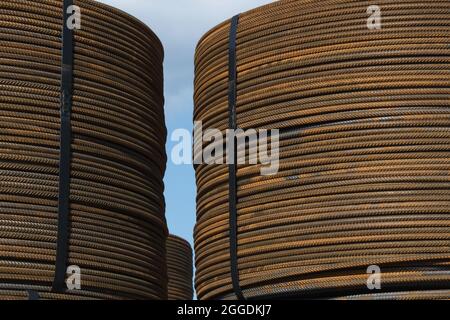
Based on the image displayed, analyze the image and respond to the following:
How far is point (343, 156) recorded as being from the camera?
706 centimetres

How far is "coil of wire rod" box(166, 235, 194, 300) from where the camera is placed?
1406cm

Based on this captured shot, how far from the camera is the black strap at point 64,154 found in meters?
6.99

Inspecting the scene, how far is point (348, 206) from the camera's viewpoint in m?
6.97

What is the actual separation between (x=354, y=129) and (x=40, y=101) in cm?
225

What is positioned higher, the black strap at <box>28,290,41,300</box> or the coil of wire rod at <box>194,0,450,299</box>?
the coil of wire rod at <box>194,0,450,299</box>

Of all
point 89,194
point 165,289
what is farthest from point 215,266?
point 89,194

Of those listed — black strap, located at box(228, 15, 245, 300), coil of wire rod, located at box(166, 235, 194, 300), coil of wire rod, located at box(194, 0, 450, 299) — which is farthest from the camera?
coil of wire rod, located at box(166, 235, 194, 300)

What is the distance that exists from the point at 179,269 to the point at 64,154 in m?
7.32

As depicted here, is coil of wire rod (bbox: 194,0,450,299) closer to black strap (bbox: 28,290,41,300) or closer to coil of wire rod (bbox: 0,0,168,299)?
coil of wire rod (bbox: 0,0,168,299)

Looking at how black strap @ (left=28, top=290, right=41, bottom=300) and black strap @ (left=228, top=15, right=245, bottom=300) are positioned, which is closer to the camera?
black strap @ (left=28, top=290, right=41, bottom=300)

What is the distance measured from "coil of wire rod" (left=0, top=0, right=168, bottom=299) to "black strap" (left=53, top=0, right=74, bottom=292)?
0.04m

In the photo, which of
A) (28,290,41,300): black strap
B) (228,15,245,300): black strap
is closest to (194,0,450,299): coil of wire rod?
(228,15,245,300): black strap

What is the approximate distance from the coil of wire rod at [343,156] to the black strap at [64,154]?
4.05 feet
